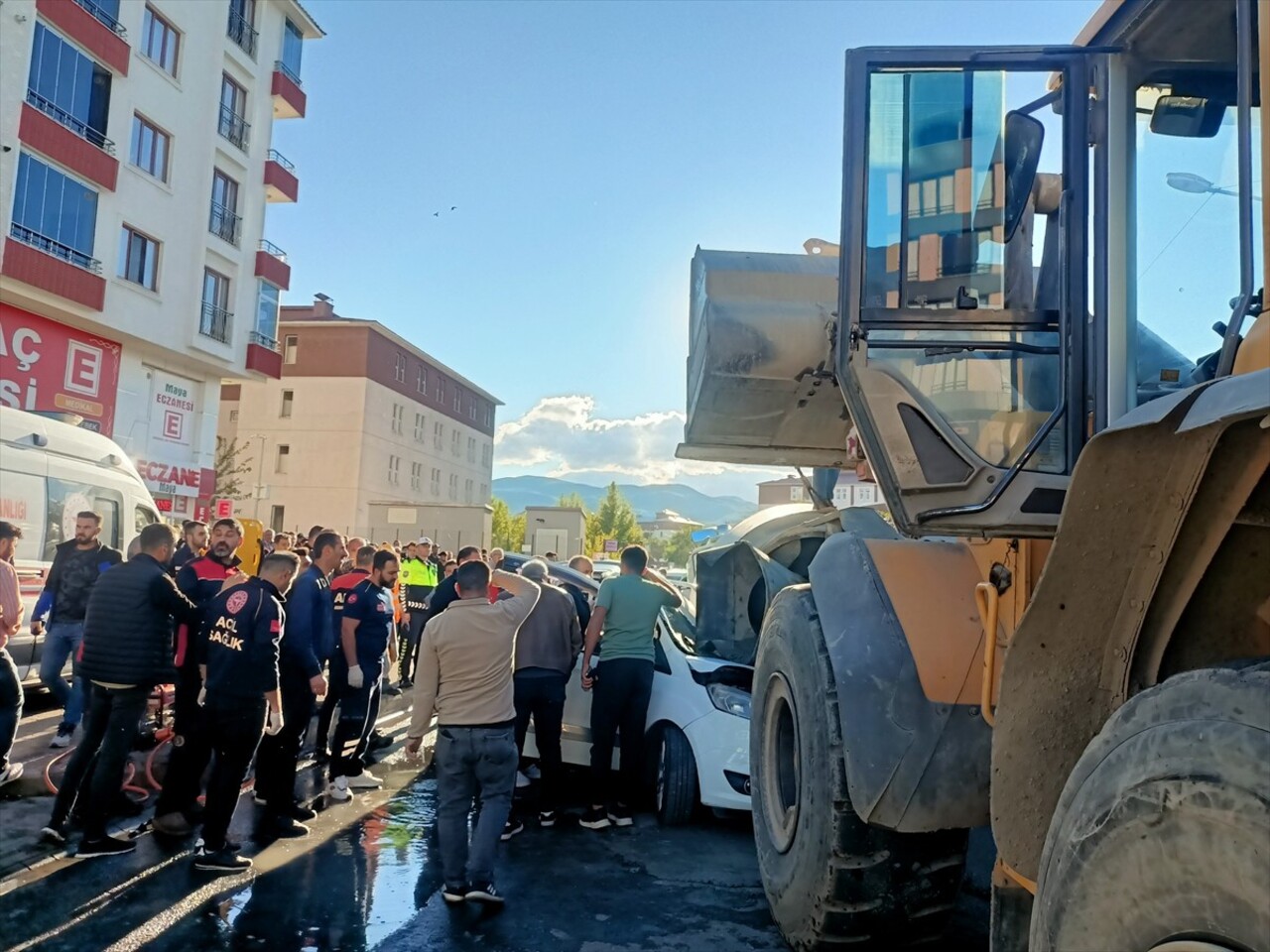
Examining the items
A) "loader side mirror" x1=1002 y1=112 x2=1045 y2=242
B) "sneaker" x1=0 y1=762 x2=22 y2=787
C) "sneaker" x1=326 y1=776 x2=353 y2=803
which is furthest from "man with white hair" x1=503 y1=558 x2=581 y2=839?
"loader side mirror" x1=1002 y1=112 x2=1045 y2=242

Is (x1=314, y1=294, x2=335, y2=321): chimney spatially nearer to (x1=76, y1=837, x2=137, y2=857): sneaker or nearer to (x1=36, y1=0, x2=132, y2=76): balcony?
(x1=36, y1=0, x2=132, y2=76): balcony

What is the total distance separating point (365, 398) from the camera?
5053 cm

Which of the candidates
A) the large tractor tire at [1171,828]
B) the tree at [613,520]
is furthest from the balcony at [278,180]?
the tree at [613,520]

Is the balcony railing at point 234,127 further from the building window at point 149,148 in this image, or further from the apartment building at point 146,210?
the building window at point 149,148

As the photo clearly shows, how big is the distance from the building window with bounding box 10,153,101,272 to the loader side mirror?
21.2 meters

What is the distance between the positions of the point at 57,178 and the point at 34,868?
1915 centimetres

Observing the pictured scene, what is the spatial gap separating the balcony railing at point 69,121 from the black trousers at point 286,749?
18.2 metres

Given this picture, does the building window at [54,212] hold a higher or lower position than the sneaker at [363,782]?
higher

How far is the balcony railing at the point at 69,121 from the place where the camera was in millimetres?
19406

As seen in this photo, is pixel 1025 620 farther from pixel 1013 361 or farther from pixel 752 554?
pixel 752 554

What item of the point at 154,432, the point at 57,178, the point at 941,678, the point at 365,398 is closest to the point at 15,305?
the point at 57,178

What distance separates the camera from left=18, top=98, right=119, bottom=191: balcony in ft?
62.6

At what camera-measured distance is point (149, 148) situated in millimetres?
23062

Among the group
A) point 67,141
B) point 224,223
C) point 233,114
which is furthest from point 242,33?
point 67,141
